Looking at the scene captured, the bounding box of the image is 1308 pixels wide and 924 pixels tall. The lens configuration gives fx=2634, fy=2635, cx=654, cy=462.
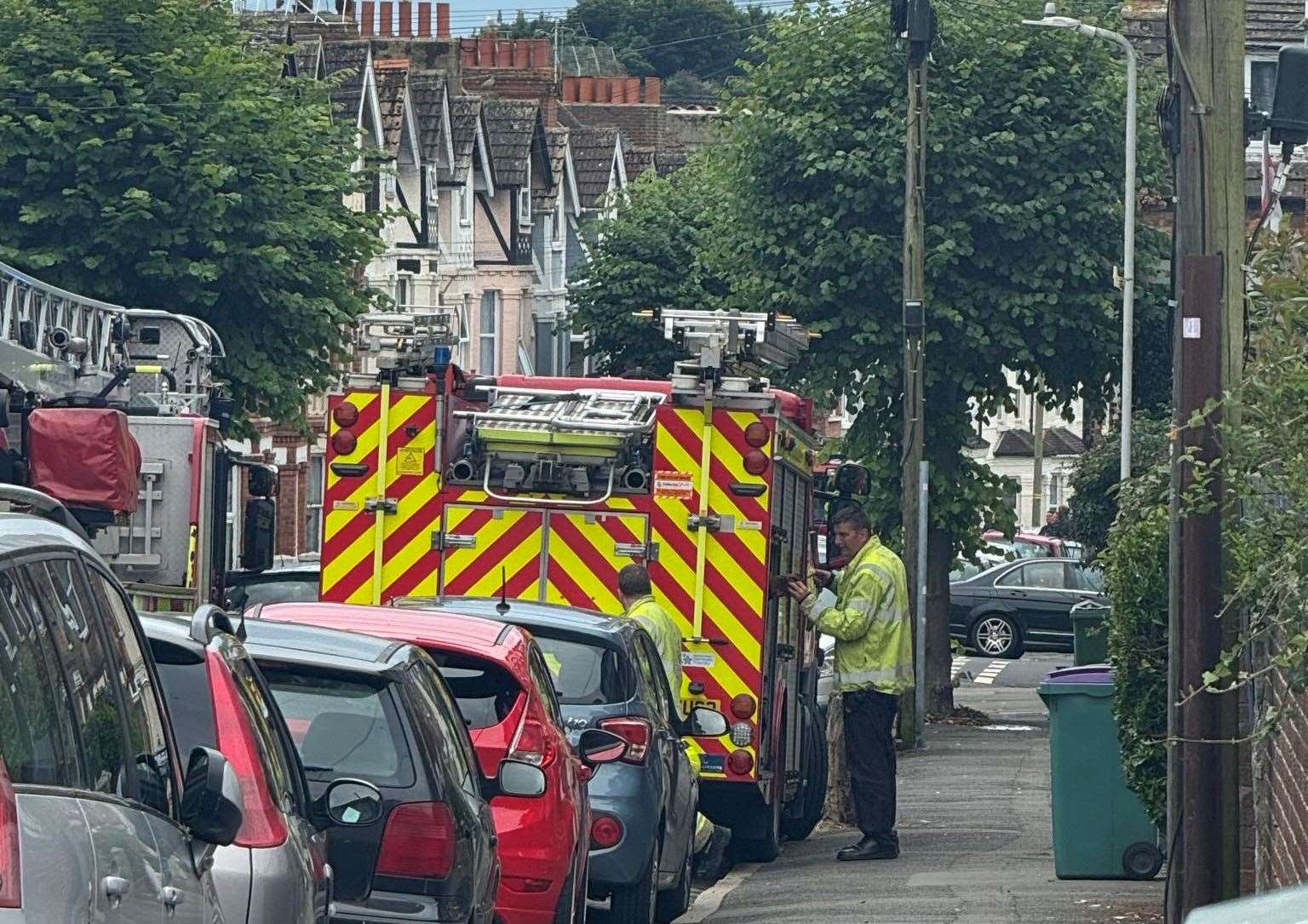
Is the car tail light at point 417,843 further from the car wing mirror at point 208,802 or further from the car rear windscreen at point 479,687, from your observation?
the car wing mirror at point 208,802

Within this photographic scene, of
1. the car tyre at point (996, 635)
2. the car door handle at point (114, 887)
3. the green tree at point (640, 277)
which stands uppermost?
the green tree at point (640, 277)

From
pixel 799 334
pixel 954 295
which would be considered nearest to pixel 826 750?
pixel 799 334

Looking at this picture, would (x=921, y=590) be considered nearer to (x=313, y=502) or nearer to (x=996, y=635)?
(x=996, y=635)

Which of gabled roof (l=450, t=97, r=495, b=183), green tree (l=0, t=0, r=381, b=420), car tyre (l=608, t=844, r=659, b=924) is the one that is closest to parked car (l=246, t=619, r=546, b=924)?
car tyre (l=608, t=844, r=659, b=924)

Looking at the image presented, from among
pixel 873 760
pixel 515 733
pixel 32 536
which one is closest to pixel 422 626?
pixel 515 733

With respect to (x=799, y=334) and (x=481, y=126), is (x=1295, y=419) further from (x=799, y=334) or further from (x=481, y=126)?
(x=481, y=126)

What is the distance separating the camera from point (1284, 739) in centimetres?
980

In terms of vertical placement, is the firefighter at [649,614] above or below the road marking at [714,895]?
above

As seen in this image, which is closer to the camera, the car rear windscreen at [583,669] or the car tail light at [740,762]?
the car rear windscreen at [583,669]

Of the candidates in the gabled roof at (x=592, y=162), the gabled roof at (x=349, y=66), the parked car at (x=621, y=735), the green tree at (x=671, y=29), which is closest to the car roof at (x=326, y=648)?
the parked car at (x=621, y=735)

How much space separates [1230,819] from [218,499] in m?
10.2

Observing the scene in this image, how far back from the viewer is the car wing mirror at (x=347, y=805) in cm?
727

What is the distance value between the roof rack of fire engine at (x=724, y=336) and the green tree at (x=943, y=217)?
35.1 feet

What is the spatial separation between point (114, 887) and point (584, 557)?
1003cm
